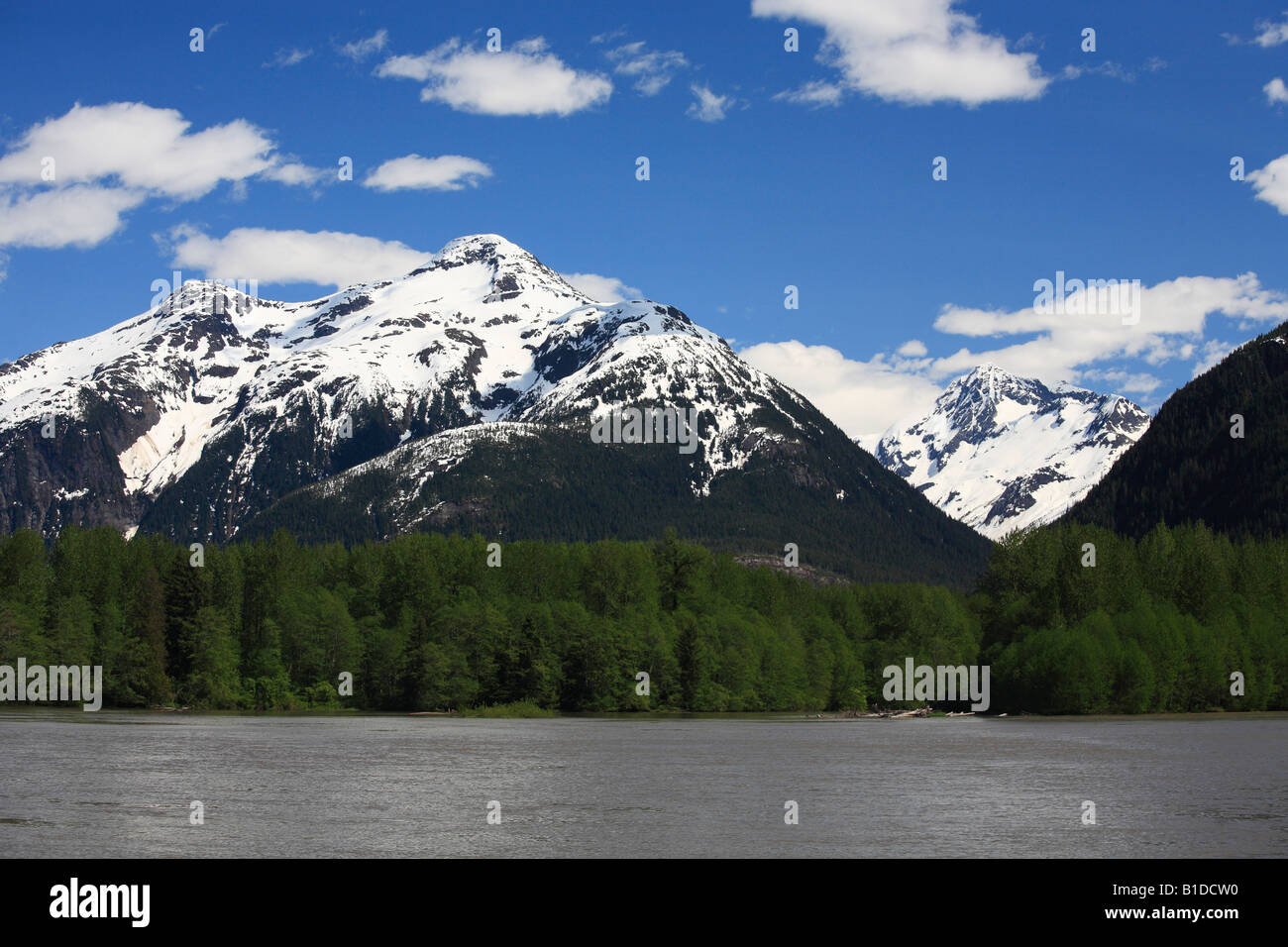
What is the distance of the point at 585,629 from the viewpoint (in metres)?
161

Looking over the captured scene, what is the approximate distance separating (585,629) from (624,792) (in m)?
85.5

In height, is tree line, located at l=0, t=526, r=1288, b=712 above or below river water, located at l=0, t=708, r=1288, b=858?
above

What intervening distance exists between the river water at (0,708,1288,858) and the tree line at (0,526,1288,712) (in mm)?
30751

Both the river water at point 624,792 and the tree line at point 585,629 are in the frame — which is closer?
the river water at point 624,792

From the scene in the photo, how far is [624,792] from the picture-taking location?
75500 mm

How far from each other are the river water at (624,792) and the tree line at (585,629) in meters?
30.8

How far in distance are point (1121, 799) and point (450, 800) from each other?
120ft

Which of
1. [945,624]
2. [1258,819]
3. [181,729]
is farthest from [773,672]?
[1258,819]

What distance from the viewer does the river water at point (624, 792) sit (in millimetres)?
57375

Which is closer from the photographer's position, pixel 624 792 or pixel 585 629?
pixel 624 792

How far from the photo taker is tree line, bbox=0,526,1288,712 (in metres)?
159

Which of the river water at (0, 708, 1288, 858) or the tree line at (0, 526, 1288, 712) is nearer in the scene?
the river water at (0, 708, 1288, 858)

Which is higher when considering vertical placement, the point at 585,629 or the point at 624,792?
the point at 585,629
